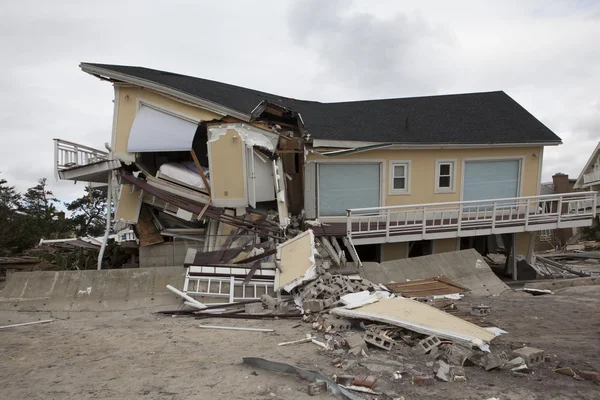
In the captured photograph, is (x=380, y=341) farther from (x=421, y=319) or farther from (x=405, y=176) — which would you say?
(x=405, y=176)

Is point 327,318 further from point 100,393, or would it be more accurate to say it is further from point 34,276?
point 34,276

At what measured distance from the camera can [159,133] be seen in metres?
11.5

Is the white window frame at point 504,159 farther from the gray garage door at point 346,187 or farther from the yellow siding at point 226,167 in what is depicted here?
the yellow siding at point 226,167

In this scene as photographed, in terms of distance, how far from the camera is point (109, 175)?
1188 centimetres

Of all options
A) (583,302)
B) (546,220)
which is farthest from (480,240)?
(583,302)

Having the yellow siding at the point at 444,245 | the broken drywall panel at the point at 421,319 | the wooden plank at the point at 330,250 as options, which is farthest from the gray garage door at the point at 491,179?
the broken drywall panel at the point at 421,319

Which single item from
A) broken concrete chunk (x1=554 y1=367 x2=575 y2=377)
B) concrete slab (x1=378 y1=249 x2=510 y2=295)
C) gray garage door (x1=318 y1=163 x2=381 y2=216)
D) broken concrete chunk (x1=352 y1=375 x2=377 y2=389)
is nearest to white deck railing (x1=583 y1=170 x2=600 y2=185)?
gray garage door (x1=318 y1=163 x2=381 y2=216)

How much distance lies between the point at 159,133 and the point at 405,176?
27.2ft

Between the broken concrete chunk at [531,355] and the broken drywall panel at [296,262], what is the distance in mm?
4253

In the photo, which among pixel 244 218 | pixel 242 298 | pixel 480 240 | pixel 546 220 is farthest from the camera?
pixel 480 240

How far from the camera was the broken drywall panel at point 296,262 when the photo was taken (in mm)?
8492

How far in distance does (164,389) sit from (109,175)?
8930 millimetres

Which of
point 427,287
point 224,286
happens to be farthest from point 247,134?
point 427,287

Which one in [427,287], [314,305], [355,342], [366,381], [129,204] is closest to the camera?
[366,381]
